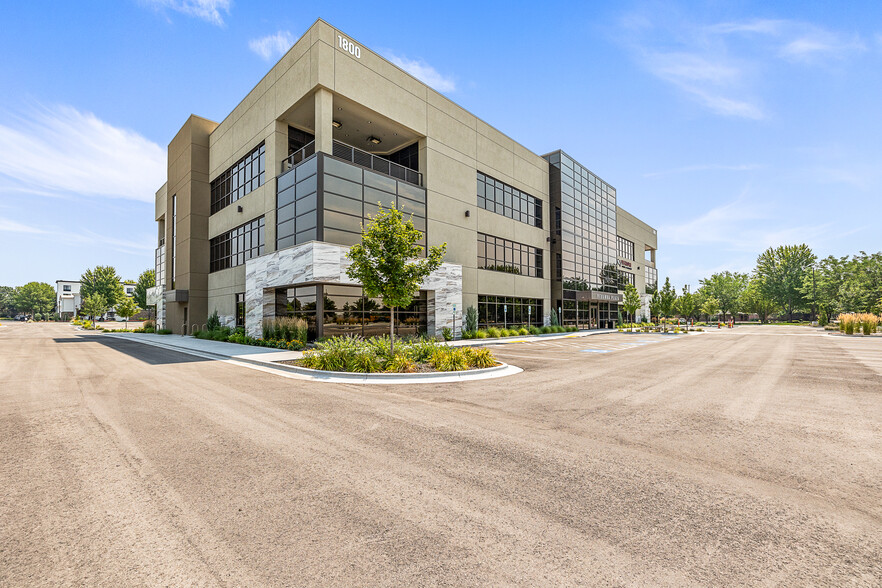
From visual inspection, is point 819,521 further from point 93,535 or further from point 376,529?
point 93,535

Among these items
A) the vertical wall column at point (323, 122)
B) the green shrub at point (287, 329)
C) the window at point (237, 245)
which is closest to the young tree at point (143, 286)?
the window at point (237, 245)

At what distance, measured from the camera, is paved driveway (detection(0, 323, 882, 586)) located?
2844 millimetres

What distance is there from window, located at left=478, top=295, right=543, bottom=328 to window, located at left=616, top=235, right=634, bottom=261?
21.4m

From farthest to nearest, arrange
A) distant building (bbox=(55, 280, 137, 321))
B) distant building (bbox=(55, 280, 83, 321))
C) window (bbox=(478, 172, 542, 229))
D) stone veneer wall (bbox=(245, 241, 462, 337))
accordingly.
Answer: distant building (bbox=(55, 280, 83, 321))
distant building (bbox=(55, 280, 137, 321))
window (bbox=(478, 172, 542, 229))
stone veneer wall (bbox=(245, 241, 462, 337))

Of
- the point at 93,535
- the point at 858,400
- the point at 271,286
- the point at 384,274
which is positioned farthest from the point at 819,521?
the point at 271,286

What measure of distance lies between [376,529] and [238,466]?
2.38 meters

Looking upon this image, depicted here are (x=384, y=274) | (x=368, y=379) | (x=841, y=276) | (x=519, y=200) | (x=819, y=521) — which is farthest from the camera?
(x=841, y=276)

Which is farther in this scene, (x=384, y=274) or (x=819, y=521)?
(x=384, y=274)

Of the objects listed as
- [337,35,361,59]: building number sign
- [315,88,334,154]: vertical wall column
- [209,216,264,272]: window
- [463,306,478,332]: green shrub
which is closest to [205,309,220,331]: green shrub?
[209,216,264,272]: window

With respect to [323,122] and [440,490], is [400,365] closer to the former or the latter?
[440,490]

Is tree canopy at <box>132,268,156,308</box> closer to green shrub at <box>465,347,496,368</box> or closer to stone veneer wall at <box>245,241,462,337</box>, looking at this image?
stone veneer wall at <box>245,241,462,337</box>

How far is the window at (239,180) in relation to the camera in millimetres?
24578

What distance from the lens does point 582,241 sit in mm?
39625

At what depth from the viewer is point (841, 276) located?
209ft
